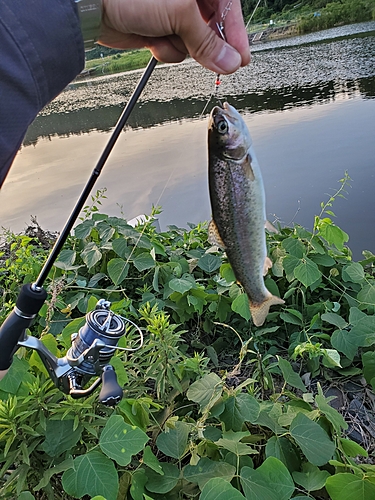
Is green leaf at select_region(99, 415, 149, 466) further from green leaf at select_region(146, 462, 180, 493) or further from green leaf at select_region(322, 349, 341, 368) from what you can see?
green leaf at select_region(322, 349, 341, 368)

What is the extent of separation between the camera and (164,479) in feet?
5.09

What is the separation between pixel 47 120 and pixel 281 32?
1077 centimetres

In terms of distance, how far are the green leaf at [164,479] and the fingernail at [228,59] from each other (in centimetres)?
147

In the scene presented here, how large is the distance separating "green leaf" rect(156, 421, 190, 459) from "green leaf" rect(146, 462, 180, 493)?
0.07 meters

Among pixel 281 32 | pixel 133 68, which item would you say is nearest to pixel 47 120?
pixel 133 68

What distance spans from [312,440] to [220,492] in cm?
45

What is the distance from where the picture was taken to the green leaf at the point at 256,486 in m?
1.39

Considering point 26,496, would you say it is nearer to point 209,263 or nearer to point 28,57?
point 28,57

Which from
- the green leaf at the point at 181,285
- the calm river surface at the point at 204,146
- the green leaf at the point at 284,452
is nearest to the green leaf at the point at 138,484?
the green leaf at the point at 284,452

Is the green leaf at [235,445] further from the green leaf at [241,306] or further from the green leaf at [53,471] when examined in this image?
the green leaf at [241,306]

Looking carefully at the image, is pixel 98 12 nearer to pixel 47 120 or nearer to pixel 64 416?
pixel 64 416

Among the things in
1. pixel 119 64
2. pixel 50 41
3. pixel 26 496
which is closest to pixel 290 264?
pixel 26 496

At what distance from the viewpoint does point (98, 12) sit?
4.58ft

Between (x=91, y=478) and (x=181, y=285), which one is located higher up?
(x=91, y=478)
